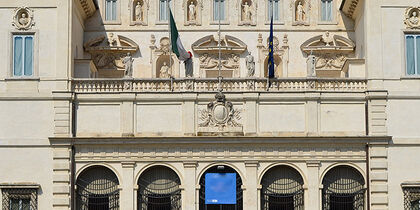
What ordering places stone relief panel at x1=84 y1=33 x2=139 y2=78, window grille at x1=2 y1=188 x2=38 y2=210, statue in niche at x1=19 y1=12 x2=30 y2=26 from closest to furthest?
window grille at x1=2 y1=188 x2=38 y2=210 → statue in niche at x1=19 y1=12 x2=30 y2=26 → stone relief panel at x1=84 y1=33 x2=139 y2=78

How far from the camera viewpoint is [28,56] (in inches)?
1820

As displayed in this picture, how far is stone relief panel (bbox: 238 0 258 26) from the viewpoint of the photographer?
2029 inches

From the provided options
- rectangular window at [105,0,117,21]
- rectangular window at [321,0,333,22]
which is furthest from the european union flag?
rectangular window at [105,0,117,21]

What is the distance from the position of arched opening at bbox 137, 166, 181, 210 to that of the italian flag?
567 centimetres

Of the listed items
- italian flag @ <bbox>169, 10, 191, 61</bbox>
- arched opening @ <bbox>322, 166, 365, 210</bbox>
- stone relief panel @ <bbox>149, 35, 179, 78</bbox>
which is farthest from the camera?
stone relief panel @ <bbox>149, 35, 179, 78</bbox>

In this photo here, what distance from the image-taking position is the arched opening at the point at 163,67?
5112 centimetres

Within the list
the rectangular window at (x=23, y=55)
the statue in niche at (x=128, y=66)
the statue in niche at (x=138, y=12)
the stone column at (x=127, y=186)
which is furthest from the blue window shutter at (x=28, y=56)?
the statue in niche at (x=138, y=12)

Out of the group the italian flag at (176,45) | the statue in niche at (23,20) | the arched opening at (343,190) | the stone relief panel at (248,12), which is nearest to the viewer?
the arched opening at (343,190)

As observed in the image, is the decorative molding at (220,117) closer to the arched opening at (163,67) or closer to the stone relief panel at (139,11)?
the arched opening at (163,67)

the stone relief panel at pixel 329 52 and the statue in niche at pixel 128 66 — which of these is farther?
the stone relief panel at pixel 329 52

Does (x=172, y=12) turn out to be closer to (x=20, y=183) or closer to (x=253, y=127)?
(x=253, y=127)

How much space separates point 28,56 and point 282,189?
43.9 ft

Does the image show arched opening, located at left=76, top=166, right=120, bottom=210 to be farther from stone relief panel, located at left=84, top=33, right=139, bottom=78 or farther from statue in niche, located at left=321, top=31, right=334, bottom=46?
statue in niche, located at left=321, top=31, right=334, bottom=46

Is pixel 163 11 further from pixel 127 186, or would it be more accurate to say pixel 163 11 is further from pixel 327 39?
pixel 127 186
